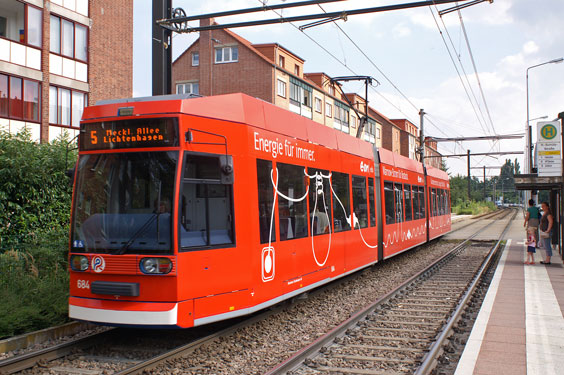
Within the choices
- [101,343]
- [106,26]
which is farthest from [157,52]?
[106,26]

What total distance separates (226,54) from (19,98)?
23401mm

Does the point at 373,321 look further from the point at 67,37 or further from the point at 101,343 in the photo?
the point at 67,37

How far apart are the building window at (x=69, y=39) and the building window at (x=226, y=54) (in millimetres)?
18768

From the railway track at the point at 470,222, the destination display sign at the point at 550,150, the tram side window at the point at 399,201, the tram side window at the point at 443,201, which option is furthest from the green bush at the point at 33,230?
the railway track at the point at 470,222

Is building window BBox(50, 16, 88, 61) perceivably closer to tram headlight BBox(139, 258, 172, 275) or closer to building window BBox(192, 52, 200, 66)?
tram headlight BBox(139, 258, 172, 275)

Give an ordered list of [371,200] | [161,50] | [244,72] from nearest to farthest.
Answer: [161,50] → [371,200] → [244,72]

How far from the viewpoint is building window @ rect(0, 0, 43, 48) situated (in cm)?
2125

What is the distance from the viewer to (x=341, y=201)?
36.1 feet

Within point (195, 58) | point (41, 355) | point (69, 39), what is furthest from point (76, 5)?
point (41, 355)

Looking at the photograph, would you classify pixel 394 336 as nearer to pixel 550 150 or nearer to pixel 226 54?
pixel 550 150

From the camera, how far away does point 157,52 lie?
37.7ft

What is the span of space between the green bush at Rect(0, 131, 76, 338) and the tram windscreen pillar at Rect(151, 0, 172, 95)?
246cm

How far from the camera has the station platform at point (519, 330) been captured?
5.81 metres

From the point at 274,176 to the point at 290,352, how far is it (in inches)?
102
